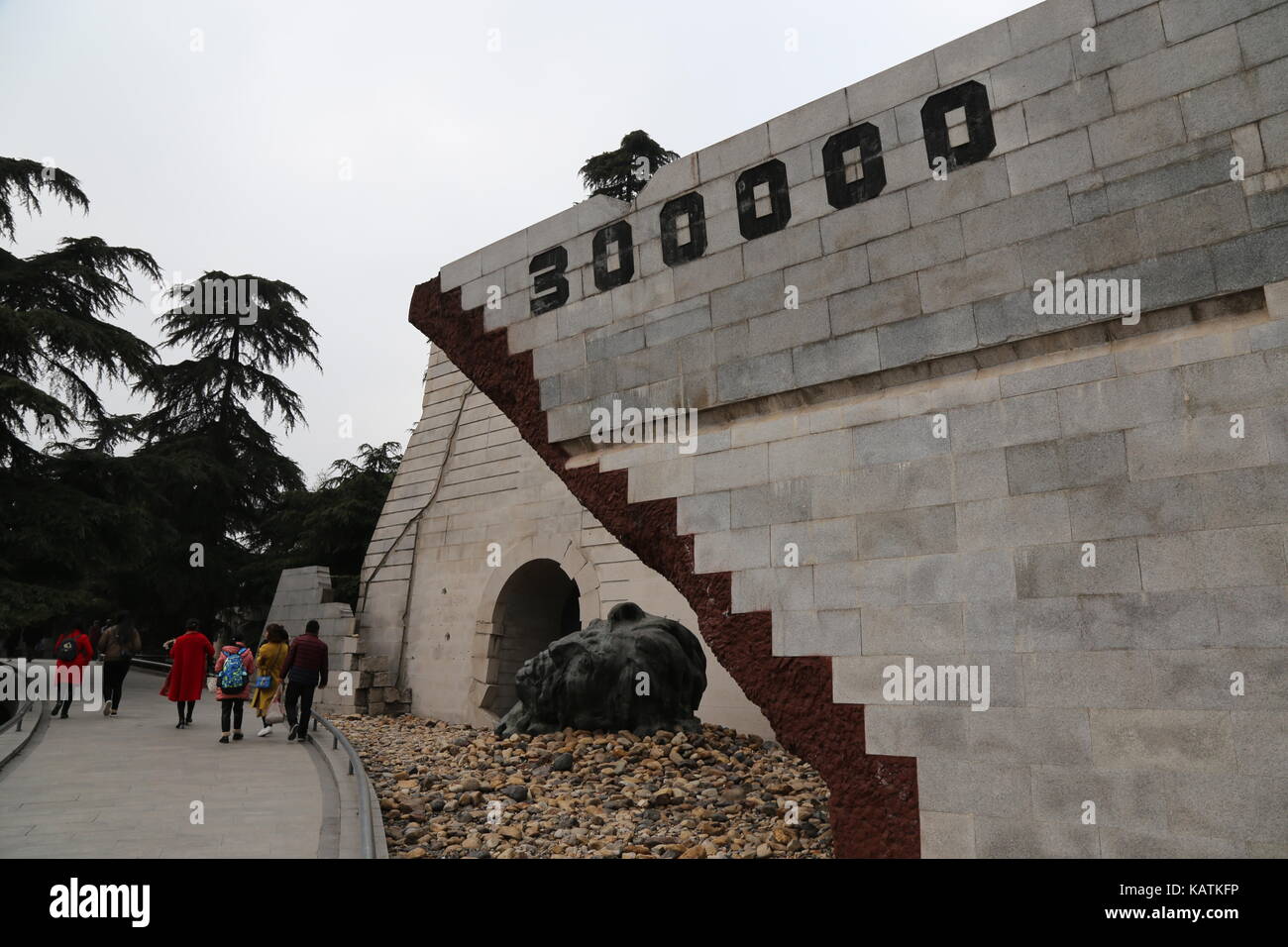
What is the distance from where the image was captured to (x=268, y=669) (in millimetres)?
11273

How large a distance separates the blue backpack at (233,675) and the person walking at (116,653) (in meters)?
2.89

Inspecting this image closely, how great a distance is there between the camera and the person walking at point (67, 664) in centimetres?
1244

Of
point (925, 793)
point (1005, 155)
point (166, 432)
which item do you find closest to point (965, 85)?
point (1005, 155)

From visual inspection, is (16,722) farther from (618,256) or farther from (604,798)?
(618,256)

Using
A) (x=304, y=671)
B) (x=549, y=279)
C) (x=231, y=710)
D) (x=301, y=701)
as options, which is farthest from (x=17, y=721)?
(x=549, y=279)

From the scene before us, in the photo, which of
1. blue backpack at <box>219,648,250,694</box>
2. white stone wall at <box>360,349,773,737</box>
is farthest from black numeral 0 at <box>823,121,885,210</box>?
blue backpack at <box>219,648,250,694</box>

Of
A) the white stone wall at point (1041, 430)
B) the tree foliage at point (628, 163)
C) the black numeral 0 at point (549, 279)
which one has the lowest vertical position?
the white stone wall at point (1041, 430)

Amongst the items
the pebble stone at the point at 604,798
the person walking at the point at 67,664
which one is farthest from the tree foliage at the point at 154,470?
the pebble stone at the point at 604,798

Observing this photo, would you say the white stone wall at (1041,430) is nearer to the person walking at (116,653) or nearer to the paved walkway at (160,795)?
the paved walkway at (160,795)

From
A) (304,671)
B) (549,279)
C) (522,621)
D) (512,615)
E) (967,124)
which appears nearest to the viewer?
(967,124)

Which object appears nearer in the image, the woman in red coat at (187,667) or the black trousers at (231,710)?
the black trousers at (231,710)

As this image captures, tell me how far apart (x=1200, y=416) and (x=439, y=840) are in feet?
20.1

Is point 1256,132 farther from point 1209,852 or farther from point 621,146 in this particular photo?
point 621,146

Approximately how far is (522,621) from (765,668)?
11.3 m
